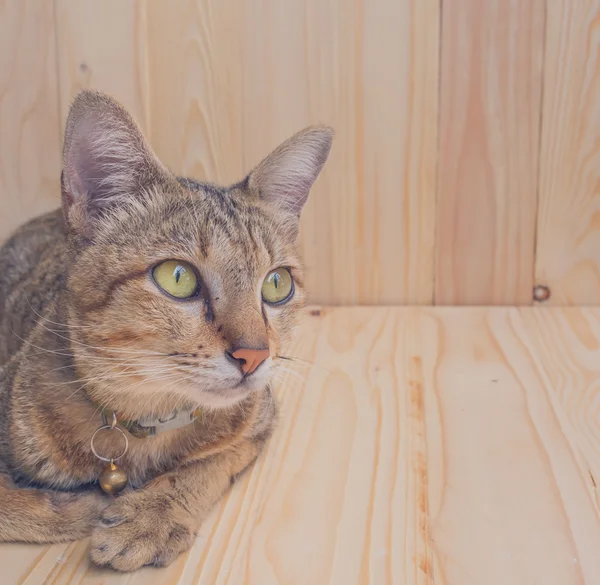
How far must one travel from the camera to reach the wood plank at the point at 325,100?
1902 millimetres

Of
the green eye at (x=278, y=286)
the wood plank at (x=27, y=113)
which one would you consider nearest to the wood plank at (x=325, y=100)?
the wood plank at (x=27, y=113)

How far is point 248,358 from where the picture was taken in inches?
38.7

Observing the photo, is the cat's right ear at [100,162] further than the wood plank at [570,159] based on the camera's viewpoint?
No

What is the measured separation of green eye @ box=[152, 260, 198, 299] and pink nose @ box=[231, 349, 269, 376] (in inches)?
4.8

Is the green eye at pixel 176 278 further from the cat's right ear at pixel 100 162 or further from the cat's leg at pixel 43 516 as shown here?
the cat's leg at pixel 43 516

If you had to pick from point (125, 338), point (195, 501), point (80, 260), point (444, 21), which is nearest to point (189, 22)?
point (444, 21)

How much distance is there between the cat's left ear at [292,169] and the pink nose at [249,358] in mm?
365

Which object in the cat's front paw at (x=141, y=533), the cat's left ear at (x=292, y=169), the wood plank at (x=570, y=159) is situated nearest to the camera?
the cat's front paw at (x=141, y=533)

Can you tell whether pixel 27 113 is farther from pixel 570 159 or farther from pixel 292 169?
pixel 570 159

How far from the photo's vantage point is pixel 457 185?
1.98m

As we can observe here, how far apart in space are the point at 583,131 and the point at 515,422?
3.00 ft

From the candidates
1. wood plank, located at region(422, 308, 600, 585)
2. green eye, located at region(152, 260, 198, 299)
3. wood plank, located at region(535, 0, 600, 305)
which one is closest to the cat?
green eye, located at region(152, 260, 198, 299)

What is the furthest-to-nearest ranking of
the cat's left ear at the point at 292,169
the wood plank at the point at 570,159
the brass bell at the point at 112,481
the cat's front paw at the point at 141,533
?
the wood plank at the point at 570,159 < the cat's left ear at the point at 292,169 < the brass bell at the point at 112,481 < the cat's front paw at the point at 141,533


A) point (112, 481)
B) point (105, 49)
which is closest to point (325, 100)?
point (105, 49)
